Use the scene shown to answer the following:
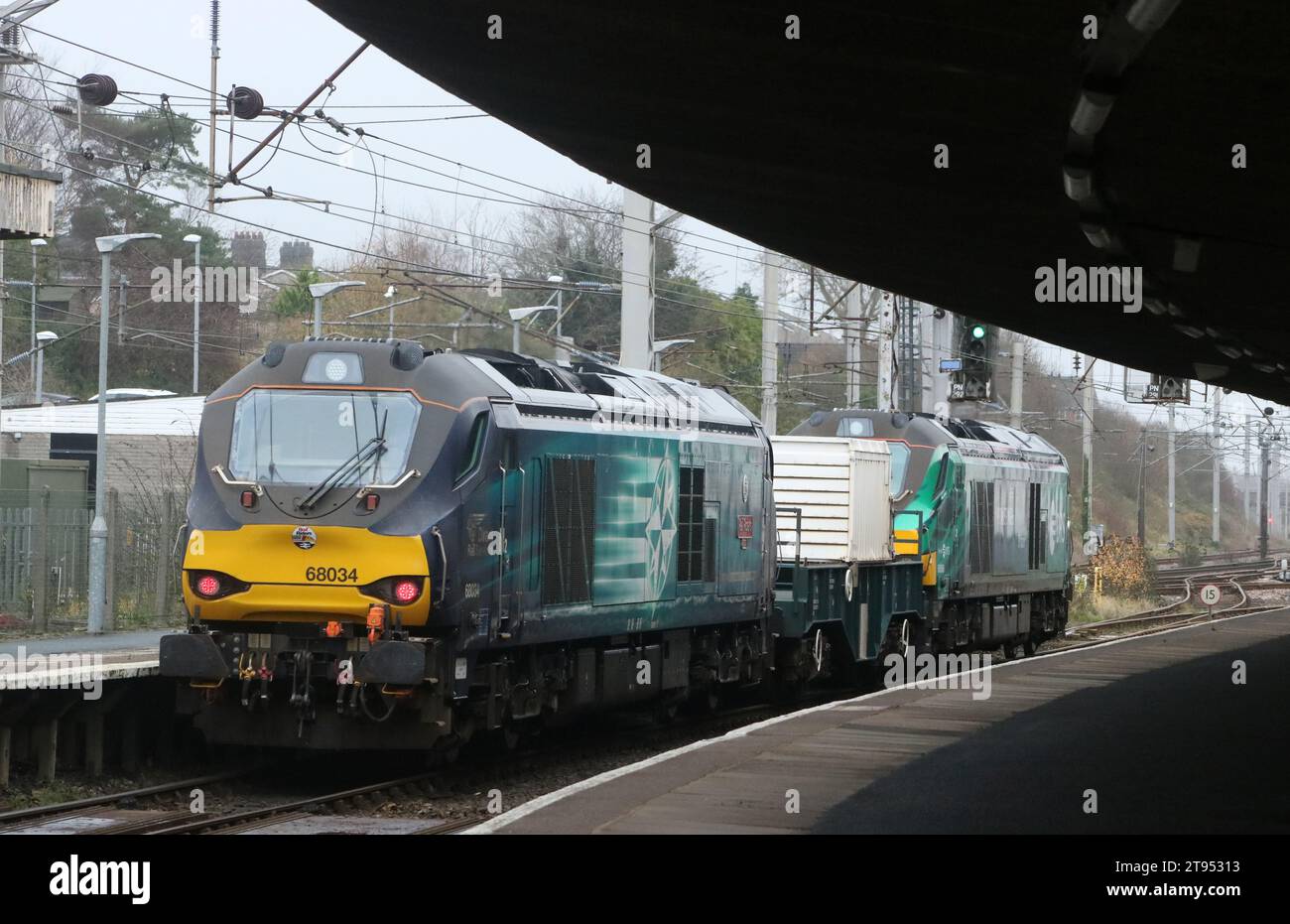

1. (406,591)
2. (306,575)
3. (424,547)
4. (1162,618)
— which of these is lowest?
(1162,618)

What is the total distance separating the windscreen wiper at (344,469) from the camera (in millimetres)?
13828

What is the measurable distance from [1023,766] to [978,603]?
1502 cm

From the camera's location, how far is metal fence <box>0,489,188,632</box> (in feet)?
77.8

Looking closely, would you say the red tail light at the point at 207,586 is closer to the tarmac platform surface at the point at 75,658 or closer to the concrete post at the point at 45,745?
the tarmac platform surface at the point at 75,658

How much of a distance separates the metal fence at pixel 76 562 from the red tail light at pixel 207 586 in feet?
31.6

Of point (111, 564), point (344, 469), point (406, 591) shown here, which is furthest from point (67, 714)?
point (111, 564)

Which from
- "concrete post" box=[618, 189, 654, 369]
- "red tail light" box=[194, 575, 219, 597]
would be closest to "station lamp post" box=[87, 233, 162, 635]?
"concrete post" box=[618, 189, 654, 369]

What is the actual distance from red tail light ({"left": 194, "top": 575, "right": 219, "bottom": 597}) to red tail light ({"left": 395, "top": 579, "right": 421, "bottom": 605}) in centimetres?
157

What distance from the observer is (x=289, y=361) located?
14477 mm

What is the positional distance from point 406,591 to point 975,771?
4.56m

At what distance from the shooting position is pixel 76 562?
25.2 m

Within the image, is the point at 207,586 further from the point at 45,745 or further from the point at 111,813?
the point at 45,745
